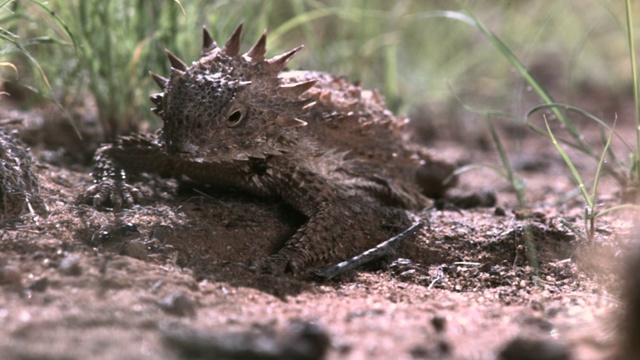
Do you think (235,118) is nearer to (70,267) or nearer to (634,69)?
(70,267)

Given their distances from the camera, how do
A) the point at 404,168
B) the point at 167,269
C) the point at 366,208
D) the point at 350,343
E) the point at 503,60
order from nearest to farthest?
1. the point at 350,343
2. the point at 167,269
3. the point at 366,208
4. the point at 404,168
5. the point at 503,60

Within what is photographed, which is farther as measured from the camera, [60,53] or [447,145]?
[447,145]

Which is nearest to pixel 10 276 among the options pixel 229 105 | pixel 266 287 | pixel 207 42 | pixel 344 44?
pixel 266 287

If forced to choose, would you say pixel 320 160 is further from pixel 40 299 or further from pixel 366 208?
pixel 40 299

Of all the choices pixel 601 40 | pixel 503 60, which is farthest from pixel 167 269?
pixel 601 40

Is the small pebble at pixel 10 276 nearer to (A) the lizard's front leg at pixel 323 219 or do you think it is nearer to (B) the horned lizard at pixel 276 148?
(B) the horned lizard at pixel 276 148

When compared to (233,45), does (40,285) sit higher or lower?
lower

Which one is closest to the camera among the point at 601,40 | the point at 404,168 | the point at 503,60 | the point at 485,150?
the point at 404,168
